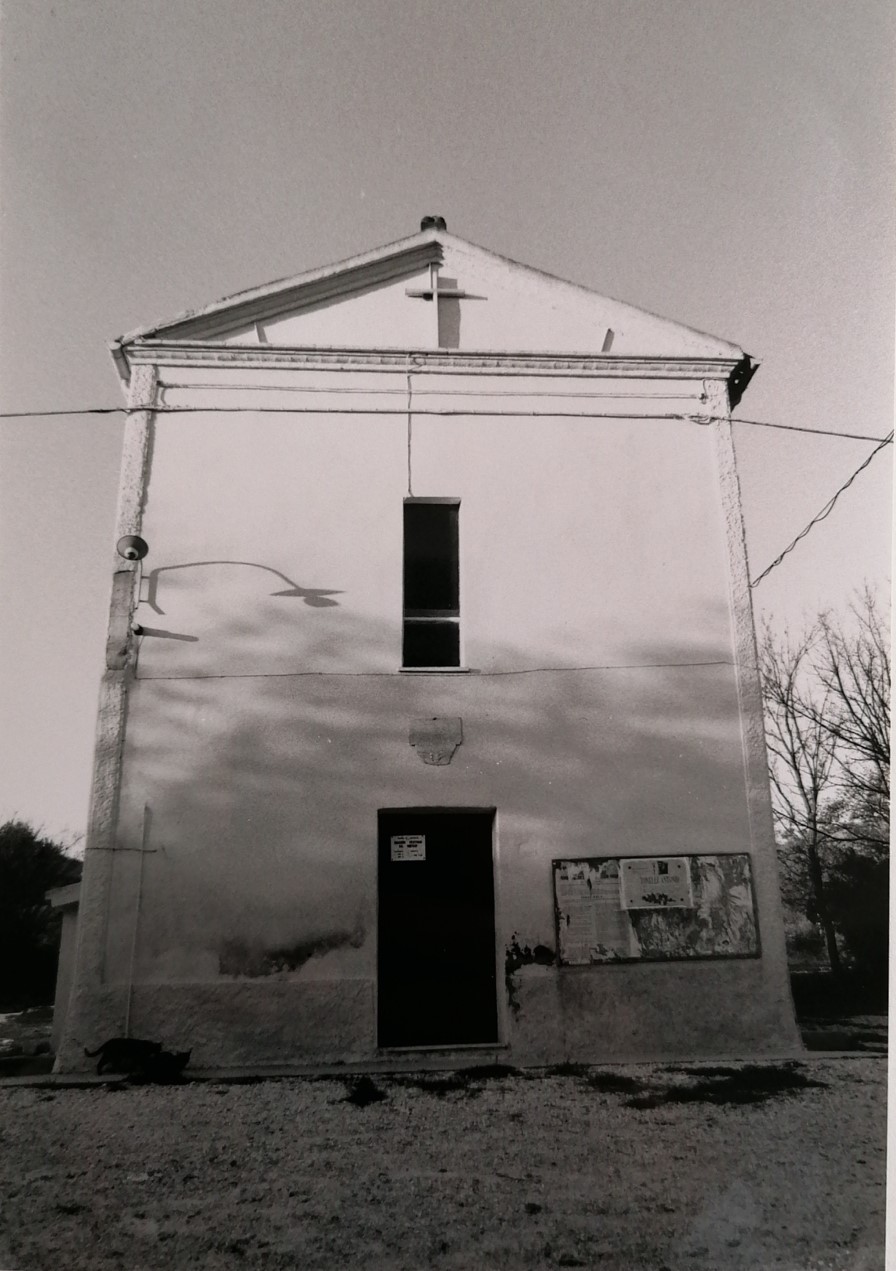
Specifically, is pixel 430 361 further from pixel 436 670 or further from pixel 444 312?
pixel 436 670

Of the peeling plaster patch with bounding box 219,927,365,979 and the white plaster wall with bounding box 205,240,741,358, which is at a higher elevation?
the white plaster wall with bounding box 205,240,741,358

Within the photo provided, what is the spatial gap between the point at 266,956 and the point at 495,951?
1.90 metres

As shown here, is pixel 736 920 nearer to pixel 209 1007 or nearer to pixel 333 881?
pixel 333 881

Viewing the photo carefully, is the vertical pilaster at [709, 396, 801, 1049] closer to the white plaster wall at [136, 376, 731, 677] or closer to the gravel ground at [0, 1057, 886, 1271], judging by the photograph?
the white plaster wall at [136, 376, 731, 677]

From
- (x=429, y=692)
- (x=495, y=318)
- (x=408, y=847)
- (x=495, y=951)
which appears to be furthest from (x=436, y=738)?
(x=495, y=318)

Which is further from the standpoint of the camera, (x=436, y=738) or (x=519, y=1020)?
(x=436, y=738)

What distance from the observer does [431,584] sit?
7.78 metres

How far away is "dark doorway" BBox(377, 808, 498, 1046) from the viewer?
677cm

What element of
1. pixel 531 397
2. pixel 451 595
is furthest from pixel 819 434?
pixel 451 595

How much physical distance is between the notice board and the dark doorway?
70 cm

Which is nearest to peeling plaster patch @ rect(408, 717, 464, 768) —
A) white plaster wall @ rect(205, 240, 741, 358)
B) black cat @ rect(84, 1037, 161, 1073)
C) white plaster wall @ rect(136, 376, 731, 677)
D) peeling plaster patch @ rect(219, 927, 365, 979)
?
white plaster wall @ rect(136, 376, 731, 677)

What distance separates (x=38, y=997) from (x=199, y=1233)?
636 cm

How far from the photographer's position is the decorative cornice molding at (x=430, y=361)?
316 inches

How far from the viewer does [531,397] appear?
27.0 feet
